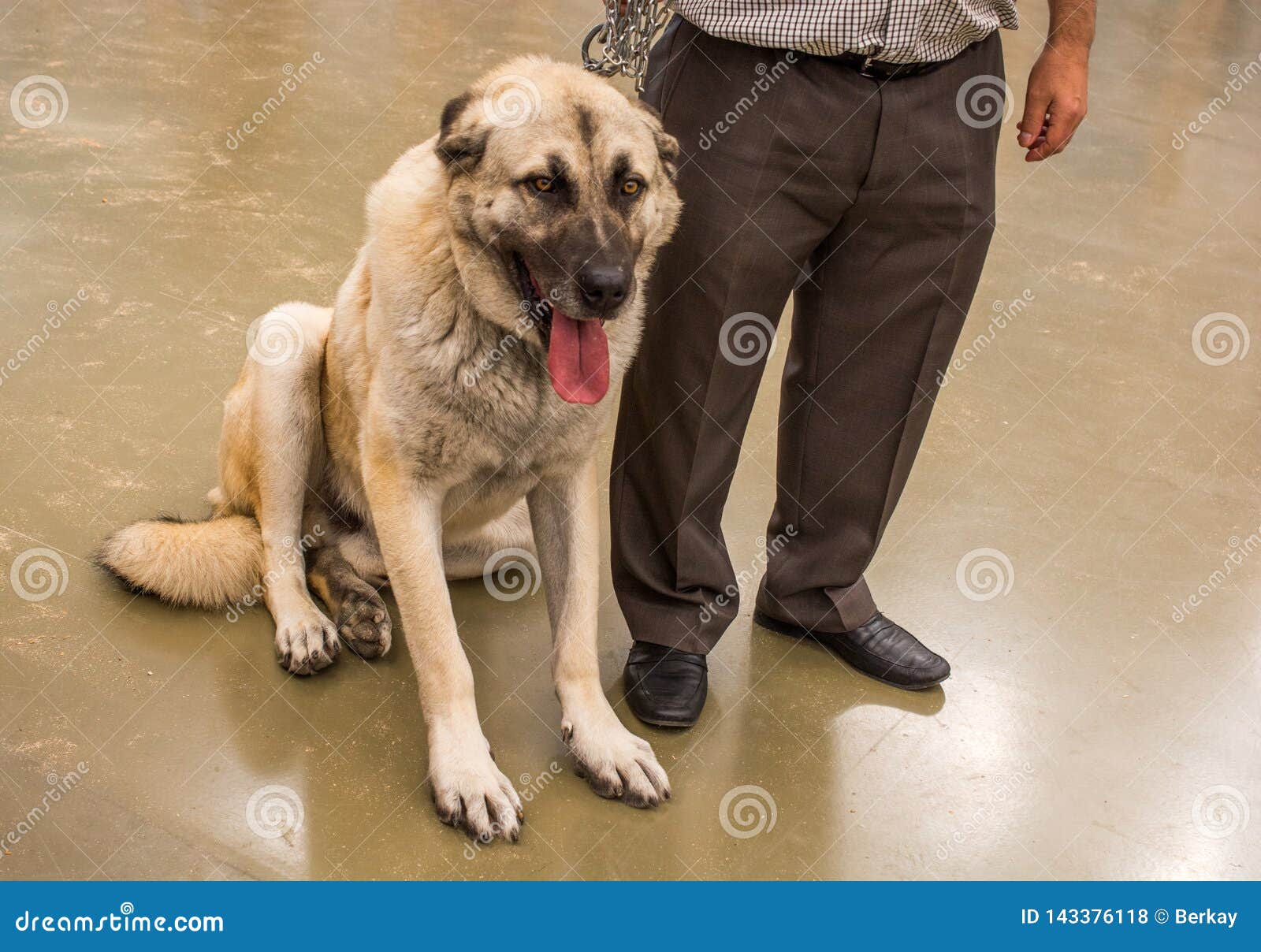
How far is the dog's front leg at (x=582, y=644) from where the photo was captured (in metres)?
2.29

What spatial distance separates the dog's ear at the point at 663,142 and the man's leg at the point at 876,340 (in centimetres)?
40

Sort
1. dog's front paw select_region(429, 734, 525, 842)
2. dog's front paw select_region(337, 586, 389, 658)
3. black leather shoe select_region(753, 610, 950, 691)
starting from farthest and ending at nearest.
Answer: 1. black leather shoe select_region(753, 610, 950, 691)
2. dog's front paw select_region(337, 586, 389, 658)
3. dog's front paw select_region(429, 734, 525, 842)

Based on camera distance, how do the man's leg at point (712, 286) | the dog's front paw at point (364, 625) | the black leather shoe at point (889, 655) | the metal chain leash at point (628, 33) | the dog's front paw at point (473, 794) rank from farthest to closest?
the black leather shoe at point (889, 655), the dog's front paw at point (364, 625), the metal chain leash at point (628, 33), the man's leg at point (712, 286), the dog's front paw at point (473, 794)

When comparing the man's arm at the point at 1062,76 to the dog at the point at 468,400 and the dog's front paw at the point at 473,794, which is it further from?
the dog's front paw at the point at 473,794

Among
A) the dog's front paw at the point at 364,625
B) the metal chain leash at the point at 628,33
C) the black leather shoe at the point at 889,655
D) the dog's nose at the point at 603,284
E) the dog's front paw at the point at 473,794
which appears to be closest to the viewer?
the dog's nose at the point at 603,284

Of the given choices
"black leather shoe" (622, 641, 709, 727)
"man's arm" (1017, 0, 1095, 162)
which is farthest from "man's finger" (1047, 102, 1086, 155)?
"black leather shoe" (622, 641, 709, 727)

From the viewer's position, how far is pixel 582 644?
239cm

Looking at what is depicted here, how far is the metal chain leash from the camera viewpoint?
8.02ft

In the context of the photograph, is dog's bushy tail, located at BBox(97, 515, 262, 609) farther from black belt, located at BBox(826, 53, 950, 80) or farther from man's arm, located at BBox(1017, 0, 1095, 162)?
man's arm, located at BBox(1017, 0, 1095, 162)

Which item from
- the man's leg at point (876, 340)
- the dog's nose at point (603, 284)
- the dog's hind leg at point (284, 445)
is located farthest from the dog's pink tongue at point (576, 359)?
the dog's hind leg at point (284, 445)

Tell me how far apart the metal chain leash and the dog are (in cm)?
34

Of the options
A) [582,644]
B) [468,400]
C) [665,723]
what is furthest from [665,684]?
[468,400]

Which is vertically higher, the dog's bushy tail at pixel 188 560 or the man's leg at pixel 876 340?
the man's leg at pixel 876 340

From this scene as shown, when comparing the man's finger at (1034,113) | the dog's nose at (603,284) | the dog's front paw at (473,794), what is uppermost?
the man's finger at (1034,113)
